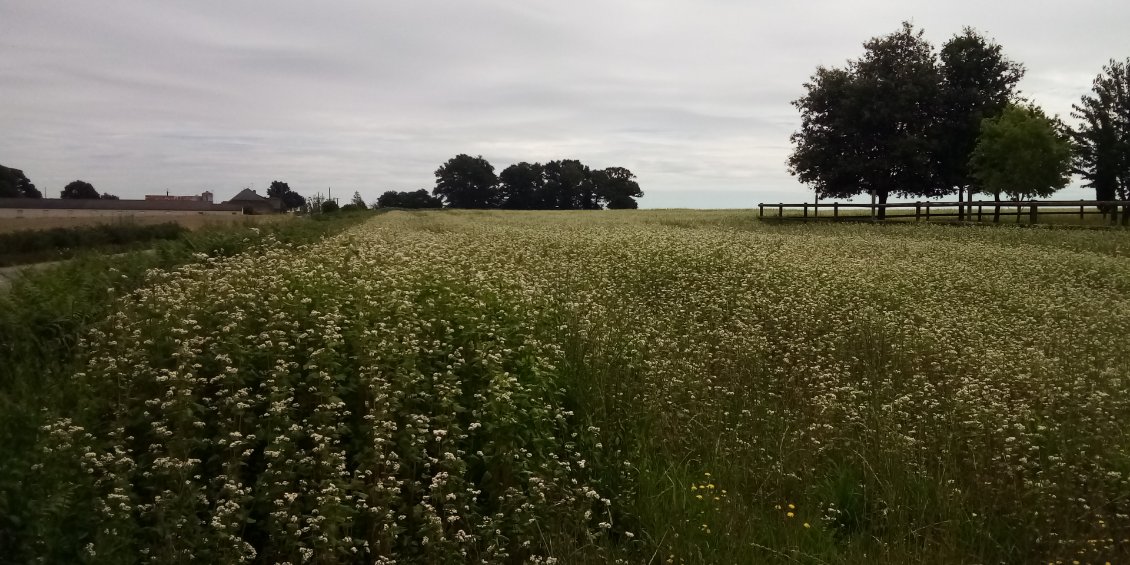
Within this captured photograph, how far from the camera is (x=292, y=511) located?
4.68 m

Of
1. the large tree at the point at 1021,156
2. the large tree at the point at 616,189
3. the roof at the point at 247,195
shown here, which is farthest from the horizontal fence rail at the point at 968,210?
the roof at the point at 247,195

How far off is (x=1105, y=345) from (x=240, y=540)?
10.3 m

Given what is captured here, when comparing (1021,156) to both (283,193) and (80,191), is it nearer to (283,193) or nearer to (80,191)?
(80,191)

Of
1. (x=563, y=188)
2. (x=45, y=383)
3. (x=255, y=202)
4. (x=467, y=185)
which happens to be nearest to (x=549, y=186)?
(x=563, y=188)

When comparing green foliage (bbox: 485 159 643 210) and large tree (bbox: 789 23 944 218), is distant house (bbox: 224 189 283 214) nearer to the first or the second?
green foliage (bbox: 485 159 643 210)

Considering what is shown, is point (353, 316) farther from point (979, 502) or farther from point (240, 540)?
point (979, 502)

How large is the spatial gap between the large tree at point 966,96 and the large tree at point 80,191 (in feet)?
234

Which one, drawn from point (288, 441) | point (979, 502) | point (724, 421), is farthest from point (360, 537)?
point (979, 502)

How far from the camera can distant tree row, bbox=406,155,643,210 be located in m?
111

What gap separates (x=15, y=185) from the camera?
2886 centimetres

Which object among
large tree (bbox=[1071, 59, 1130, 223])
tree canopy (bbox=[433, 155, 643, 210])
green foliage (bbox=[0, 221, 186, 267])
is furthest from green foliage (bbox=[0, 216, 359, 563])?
tree canopy (bbox=[433, 155, 643, 210])

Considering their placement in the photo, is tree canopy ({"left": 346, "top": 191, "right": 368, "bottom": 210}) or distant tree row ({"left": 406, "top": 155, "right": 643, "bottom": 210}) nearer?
tree canopy ({"left": 346, "top": 191, "right": 368, "bottom": 210})

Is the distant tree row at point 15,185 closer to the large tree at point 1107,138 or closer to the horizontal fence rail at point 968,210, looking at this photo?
the horizontal fence rail at point 968,210

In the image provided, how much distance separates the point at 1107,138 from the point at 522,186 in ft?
257
